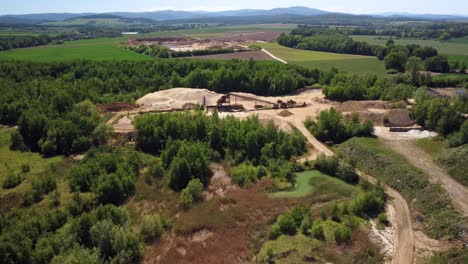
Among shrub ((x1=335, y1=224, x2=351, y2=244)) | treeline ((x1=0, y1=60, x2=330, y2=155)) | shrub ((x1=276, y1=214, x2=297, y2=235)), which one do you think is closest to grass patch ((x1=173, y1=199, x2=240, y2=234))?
shrub ((x1=276, y1=214, x2=297, y2=235))

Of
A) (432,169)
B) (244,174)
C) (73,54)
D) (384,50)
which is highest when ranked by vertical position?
(384,50)

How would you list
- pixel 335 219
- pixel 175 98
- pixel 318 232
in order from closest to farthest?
pixel 318 232, pixel 335 219, pixel 175 98

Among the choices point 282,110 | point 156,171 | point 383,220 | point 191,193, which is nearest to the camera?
point 383,220

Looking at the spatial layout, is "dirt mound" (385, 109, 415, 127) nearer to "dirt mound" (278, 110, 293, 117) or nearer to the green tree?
"dirt mound" (278, 110, 293, 117)

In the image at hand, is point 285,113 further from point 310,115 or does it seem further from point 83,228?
point 83,228

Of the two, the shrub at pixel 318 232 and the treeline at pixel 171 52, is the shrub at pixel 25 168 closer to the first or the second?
the shrub at pixel 318 232

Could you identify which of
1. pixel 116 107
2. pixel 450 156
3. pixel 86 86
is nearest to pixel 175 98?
pixel 116 107

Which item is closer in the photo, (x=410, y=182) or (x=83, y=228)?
(x=83, y=228)

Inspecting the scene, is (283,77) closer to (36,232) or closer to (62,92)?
(62,92)
